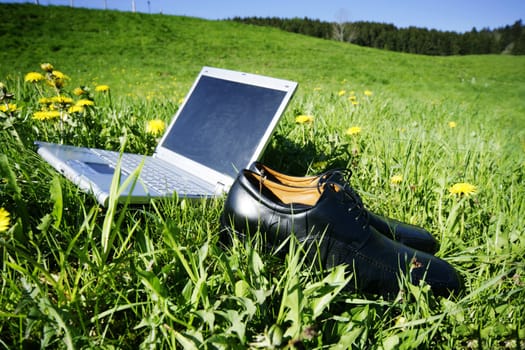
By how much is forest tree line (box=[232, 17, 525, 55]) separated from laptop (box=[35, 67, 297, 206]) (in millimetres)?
52432

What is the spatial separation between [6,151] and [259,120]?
45.1 inches

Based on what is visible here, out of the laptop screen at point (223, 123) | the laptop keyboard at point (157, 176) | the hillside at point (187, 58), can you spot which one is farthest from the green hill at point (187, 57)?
the laptop keyboard at point (157, 176)

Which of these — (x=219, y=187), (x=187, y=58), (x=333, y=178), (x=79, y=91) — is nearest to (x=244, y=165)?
(x=219, y=187)

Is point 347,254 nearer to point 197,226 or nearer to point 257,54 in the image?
point 197,226

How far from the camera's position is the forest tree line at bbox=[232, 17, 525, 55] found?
46.4 meters

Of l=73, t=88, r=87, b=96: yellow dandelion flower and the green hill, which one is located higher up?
the green hill

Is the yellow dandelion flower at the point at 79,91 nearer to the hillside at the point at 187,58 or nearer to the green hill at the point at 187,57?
the hillside at the point at 187,58

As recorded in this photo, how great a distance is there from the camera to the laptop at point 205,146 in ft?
4.91

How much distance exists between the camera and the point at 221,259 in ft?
3.16

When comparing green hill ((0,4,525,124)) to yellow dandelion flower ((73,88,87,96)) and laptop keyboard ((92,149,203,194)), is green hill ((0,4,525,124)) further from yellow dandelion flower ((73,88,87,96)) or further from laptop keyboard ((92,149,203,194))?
laptop keyboard ((92,149,203,194))

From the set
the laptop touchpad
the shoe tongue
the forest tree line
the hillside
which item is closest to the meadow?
the laptop touchpad

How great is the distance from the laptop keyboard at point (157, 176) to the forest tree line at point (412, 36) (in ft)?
173

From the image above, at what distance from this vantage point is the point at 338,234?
45.7 inches

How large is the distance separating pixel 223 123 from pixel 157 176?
17.8 inches
